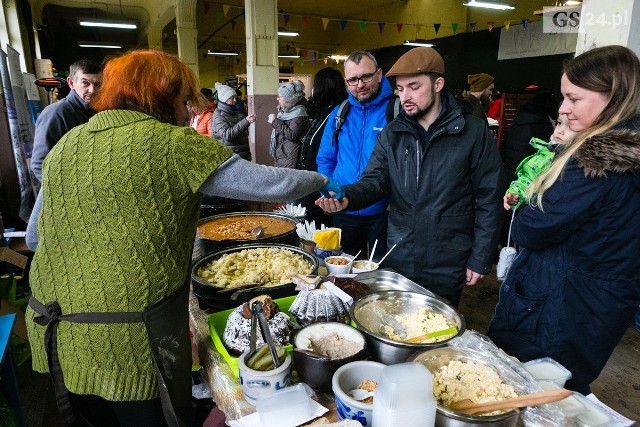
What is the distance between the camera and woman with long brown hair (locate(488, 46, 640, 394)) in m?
1.47

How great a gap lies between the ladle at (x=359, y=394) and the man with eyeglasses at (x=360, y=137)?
6.08ft

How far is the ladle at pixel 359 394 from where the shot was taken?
1086 millimetres

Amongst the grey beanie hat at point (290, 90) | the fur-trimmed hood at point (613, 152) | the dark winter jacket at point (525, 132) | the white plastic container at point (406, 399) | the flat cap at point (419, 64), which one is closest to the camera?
the white plastic container at point (406, 399)

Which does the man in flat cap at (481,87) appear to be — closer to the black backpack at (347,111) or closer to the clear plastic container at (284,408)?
the black backpack at (347,111)

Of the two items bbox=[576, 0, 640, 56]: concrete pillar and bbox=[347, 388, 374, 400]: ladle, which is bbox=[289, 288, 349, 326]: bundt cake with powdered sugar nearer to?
bbox=[347, 388, 374, 400]: ladle

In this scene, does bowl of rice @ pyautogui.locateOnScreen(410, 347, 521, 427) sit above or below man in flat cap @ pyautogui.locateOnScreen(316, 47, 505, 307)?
below

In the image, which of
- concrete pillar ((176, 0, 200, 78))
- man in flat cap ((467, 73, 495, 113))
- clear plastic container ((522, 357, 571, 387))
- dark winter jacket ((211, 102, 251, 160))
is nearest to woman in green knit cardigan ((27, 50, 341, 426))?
clear plastic container ((522, 357, 571, 387))

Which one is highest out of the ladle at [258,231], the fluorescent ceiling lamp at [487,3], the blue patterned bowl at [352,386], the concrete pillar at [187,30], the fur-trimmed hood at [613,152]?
the fluorescent ceiling lamp at [487,3]

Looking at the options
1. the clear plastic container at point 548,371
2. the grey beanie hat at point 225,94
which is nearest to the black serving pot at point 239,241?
the clear plastic container at point 548,371

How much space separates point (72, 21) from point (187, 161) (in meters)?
19.4

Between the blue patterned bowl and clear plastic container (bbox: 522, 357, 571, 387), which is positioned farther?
clear plastic container (bbox: 522, 357, 571, 387)

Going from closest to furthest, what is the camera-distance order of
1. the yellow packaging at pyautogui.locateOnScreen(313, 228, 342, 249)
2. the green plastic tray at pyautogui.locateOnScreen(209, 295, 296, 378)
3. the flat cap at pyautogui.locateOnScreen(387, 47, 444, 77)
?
the green plastic tray at pyautogui.locateOnScreen(209, 295, 296, 378)
the flat cap at pyautogui.locateOnScreen(387, 47, 444, 77)
the yellow packaging at pyautogui.locateOnScreen(313, 228, 342, 249)

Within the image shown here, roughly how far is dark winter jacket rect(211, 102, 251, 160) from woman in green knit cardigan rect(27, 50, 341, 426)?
176 inches

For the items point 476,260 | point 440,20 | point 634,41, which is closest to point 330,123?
point 476,260
